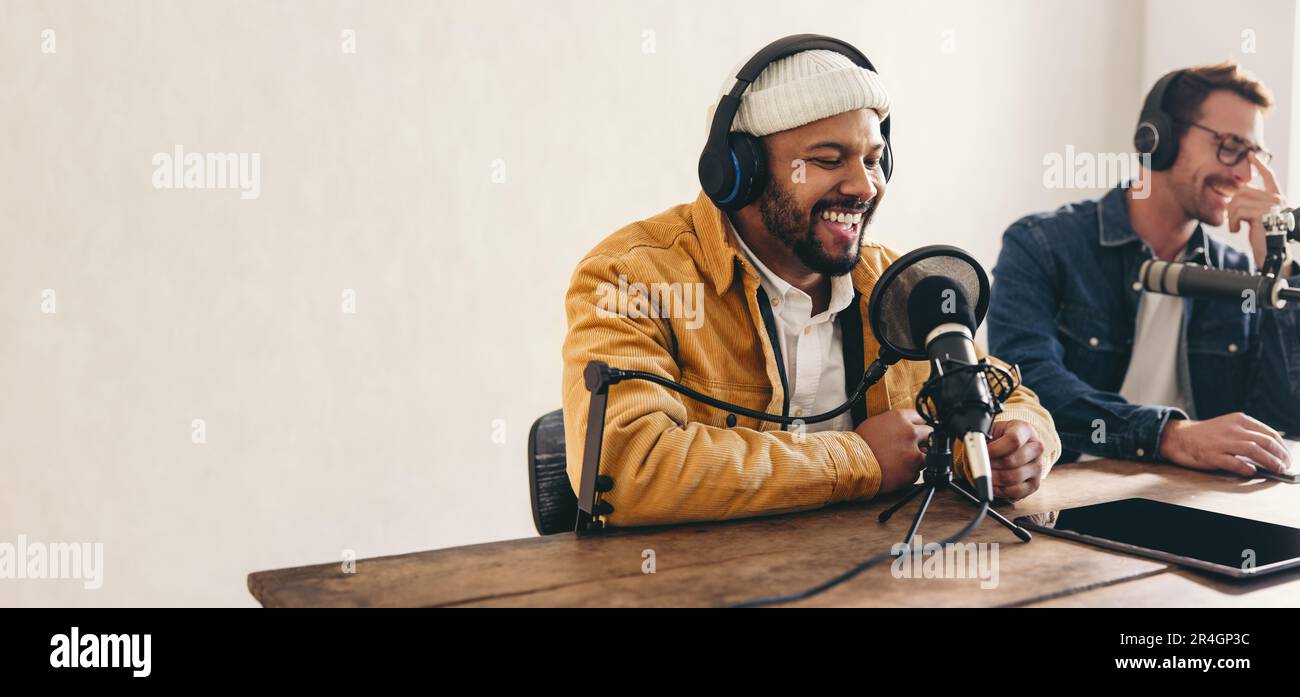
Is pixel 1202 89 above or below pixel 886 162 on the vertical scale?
above

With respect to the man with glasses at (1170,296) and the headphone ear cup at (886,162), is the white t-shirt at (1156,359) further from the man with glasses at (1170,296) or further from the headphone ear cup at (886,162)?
the headphone ear cup at (886,162)

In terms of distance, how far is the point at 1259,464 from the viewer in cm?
172

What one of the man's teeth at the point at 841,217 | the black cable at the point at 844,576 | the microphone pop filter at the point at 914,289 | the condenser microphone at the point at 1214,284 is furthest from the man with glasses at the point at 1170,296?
the black cable at the point at 844,576

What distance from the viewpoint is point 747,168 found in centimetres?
165

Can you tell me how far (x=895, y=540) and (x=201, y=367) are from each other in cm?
182

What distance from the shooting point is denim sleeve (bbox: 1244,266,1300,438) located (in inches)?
92.6

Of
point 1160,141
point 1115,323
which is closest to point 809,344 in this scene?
point 1115,323

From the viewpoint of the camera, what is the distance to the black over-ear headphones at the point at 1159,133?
2.44 meters

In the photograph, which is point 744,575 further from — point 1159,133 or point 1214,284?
point 1159,133

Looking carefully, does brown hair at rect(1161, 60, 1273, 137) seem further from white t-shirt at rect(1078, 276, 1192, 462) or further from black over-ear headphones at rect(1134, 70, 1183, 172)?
white t-shirt at rect(1078, 276, 1192, 462)

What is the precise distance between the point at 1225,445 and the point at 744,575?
110 centimetres

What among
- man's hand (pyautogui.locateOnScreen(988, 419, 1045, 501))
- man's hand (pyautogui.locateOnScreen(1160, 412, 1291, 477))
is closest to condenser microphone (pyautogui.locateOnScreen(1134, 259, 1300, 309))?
man's hand (pyautogui.locateOnScreen(1160, 412, 1291, 477))

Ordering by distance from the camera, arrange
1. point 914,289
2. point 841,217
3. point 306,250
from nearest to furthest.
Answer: point 914,289 → point 841,217 → point 306,250
